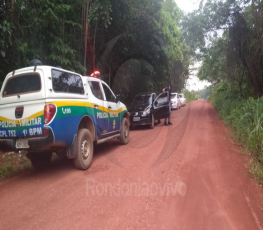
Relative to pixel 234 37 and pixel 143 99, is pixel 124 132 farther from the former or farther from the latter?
pixel 234 37

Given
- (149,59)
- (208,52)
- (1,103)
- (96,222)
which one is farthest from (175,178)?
(208,52)

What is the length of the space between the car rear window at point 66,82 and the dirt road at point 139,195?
6.00ft

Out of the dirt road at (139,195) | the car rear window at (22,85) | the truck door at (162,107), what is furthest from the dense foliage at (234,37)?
the car rear window at (22,85)

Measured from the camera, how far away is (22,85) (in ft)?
14.1

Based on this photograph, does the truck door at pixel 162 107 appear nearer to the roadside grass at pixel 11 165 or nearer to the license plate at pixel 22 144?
the roadside grass at pixel 11 165

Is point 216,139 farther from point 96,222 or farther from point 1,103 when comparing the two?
point 1,103

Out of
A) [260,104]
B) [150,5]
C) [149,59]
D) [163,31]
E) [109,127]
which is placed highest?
[150,5]

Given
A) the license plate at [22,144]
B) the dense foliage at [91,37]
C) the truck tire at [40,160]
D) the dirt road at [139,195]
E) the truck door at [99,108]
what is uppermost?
the dense foliage at [91,37]

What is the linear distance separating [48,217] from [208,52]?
15.4 metres

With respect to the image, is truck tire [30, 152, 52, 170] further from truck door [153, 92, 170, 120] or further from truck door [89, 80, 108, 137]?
truck door [153, 92, 170, 120]

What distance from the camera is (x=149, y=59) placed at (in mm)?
14117

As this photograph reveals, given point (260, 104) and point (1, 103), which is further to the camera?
point (260, 104)

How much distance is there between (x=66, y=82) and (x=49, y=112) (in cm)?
104

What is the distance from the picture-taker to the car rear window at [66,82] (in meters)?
4.27
